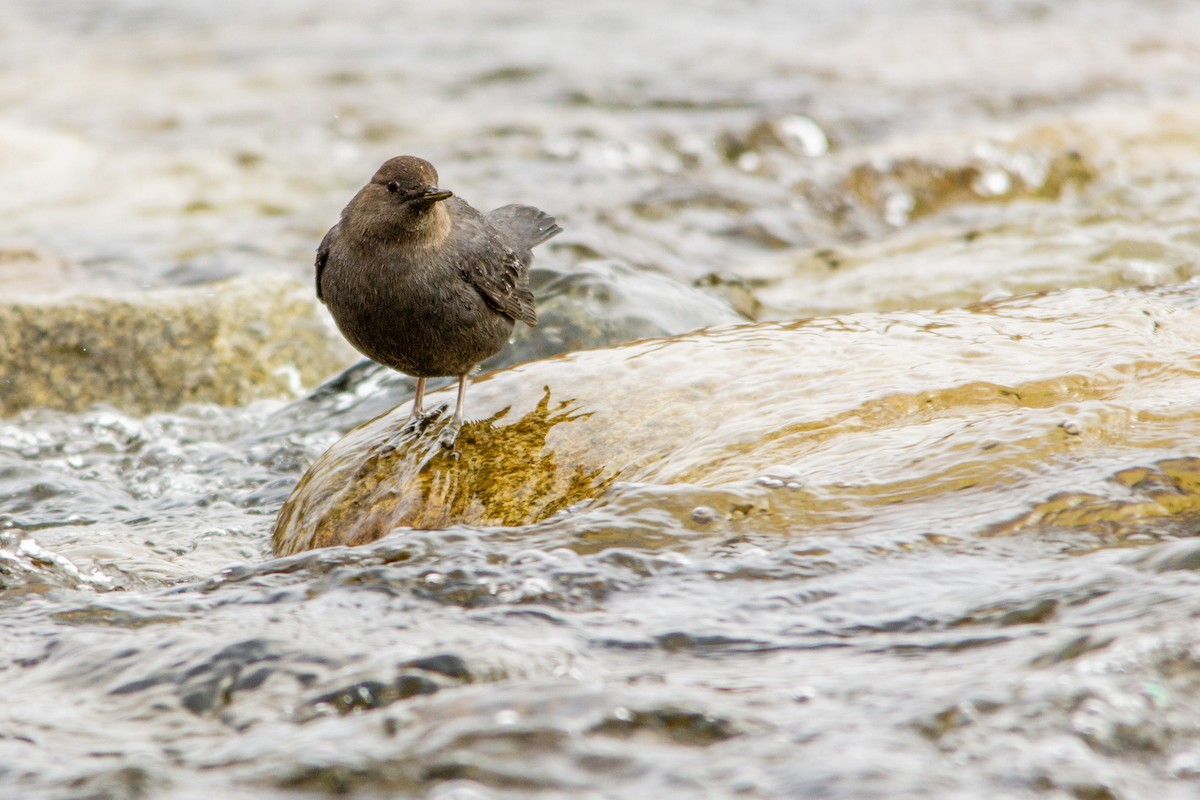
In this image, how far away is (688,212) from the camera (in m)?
10.3

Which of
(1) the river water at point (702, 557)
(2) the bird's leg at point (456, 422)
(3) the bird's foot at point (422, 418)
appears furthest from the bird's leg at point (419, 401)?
(1) the river water at point (702, 557)

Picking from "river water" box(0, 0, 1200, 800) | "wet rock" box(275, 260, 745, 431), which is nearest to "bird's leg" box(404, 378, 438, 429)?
"river water" box(0, 0, 1200, 800)

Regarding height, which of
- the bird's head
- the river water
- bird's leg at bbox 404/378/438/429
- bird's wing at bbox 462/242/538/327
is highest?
the bird's head

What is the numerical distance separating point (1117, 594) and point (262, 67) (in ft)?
39.5

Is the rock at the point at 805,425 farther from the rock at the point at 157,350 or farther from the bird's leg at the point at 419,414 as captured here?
the rock at the point at 157,350

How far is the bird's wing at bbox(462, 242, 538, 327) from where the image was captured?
5.19 metres

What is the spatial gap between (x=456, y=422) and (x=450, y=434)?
4.3 inches

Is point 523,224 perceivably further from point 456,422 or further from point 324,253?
point 456,422

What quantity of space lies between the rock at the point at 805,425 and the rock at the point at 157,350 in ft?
6.72

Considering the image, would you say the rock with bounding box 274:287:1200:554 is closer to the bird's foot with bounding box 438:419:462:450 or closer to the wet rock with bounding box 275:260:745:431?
the bird's foot with bounding box 438:419:462:450

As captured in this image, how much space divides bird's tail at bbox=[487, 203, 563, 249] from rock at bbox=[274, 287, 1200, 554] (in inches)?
33.7

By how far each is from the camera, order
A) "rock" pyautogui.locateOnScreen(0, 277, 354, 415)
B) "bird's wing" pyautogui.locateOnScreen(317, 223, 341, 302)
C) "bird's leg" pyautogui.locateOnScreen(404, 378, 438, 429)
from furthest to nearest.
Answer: "rock" pyautogui.locateOnScreen(0, 277, 354, 415) → "bird's wing" pyautogui.locateOnScreen(317, 223, 341, 302) → "bird's leg" pyautogui.locateOnScreen(404, 378, 438, 429)

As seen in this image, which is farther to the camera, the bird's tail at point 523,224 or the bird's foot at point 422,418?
the bird's tail at point 523,224

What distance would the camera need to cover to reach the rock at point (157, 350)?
22.7 feet
